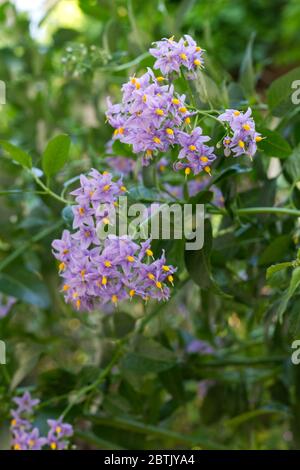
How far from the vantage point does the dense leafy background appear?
2.15 ft

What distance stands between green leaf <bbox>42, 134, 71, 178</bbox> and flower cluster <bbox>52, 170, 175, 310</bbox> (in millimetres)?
77

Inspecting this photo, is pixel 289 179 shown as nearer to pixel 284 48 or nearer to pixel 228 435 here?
pixel 228 435

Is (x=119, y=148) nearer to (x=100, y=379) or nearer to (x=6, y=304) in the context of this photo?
(x=100, y=379)

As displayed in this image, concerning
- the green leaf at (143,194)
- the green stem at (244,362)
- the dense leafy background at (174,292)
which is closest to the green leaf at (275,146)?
the dense leafy background at (174,292)

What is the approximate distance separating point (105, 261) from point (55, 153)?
0.47 feet

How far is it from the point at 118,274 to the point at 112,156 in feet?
0.74

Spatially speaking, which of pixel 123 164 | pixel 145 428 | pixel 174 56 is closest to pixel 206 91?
pixel 174 56

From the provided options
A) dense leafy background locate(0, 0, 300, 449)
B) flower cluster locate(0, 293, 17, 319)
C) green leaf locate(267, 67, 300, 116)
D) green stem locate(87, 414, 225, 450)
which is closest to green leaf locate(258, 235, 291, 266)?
dense leafy background locate(0, 0, 300, 449)

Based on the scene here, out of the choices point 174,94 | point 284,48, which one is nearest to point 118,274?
point 174,94

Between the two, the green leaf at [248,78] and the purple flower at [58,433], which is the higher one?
the green leaf at [248,78]

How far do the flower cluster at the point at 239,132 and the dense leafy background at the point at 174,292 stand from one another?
0.06 m

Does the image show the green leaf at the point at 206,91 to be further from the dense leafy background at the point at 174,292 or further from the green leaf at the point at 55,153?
the green leaf at the point at 55,153

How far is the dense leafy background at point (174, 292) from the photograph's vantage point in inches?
25.8

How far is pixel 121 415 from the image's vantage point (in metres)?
0.78
